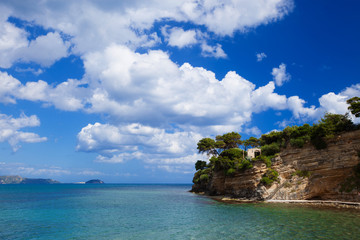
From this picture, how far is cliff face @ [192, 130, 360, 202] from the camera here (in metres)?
34.5

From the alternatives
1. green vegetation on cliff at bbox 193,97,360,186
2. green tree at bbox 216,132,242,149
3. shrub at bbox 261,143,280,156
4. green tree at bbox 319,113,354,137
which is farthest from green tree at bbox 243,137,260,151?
green tree at bbox 319,113,354,137

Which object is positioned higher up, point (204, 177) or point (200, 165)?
point (200, 165)

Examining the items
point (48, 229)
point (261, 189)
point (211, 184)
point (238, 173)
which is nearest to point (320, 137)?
point (261, 189)

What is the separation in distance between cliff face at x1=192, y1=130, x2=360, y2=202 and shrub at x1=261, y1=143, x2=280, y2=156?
1.48 metres

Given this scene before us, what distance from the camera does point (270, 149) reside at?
4381 cm

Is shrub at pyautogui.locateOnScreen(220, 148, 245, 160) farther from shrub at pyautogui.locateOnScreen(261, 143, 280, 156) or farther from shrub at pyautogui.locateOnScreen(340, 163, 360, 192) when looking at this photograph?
shrub at pyautogui.locateOnScreen(340, 163, 360, 192)

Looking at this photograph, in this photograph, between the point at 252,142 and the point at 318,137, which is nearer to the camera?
the point at 318,137

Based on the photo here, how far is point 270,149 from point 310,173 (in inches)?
322

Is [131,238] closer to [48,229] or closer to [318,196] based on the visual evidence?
[48,229]

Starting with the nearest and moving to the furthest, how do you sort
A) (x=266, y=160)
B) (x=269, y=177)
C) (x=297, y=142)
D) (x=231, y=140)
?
(x=297, y=142), (x=269, y=177), (x=266, y=160), (x=231, y=140)

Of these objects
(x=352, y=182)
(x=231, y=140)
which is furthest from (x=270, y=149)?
(x=231, y=140)

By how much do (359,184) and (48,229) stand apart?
38792mm

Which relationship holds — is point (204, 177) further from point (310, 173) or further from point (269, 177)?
point (310, 173)

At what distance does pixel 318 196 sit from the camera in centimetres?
3656
